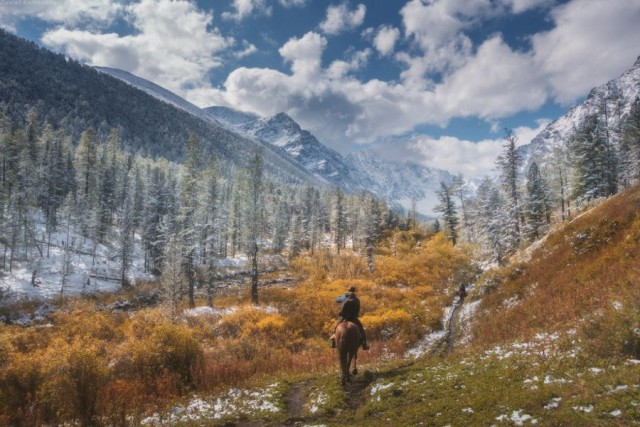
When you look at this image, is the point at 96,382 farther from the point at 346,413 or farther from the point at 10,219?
the point at 10,219

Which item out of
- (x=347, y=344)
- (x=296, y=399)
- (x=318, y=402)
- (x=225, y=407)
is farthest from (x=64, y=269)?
(x=318, y=402)

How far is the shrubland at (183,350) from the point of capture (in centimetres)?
1002

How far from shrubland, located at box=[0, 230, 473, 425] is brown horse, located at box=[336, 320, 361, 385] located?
13.3ft

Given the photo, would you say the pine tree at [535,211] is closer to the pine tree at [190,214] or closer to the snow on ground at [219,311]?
the snow on ground at [219,311]

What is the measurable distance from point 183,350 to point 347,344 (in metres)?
6.92

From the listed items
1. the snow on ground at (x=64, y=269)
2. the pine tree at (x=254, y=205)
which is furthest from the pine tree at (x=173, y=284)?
the snow on ground at (x=64, y=269)

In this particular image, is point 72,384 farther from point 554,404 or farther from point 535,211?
point 535,211

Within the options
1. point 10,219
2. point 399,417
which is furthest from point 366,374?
point 10,219

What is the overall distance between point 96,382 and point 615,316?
13.9 metres

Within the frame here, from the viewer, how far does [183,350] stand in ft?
47.7

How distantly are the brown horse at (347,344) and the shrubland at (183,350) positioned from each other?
4069 millimetres

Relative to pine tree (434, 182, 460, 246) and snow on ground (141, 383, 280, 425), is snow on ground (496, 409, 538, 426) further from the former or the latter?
pine tree (434, 182, 460, 246)

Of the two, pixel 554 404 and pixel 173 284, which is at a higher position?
pixel 173 284

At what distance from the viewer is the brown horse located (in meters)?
11.9
